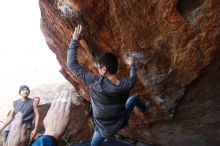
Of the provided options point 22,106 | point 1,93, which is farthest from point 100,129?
point 1,93

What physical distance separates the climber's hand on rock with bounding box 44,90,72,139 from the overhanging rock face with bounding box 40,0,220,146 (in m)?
2.54

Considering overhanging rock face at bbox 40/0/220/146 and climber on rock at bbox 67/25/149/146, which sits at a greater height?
overhanging rock face at bbox 40/0/220/146

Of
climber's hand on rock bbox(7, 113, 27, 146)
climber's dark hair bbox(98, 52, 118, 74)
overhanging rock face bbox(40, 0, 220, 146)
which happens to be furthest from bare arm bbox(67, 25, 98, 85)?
climber's hand on rock bbox(7, 113, 27, 146)

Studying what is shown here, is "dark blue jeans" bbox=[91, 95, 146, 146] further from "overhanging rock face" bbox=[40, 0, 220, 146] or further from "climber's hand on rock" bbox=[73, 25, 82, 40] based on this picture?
"climber's hand on rock" bbox=[73, 25, 82, 40]

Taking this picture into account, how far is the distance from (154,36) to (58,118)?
290 cm

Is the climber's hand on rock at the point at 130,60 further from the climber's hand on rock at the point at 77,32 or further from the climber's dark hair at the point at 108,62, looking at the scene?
the climber's hand on rock at the point at 77,32

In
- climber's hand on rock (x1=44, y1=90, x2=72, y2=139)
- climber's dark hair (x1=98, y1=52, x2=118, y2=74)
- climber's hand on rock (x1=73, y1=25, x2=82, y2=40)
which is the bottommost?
climber's hand on rock (x1=44, y1=90, x2=72, y2=139)

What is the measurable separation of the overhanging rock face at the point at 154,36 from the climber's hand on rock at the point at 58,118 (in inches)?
99.9

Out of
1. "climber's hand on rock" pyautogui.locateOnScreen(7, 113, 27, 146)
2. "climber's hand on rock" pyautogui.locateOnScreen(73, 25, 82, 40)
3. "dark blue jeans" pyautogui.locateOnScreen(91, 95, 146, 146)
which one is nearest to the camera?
"climber's hand on rock" pyautogui.locateOnScreen(7, 113, 27, 146)

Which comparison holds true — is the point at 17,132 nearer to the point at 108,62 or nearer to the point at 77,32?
the point at 108,62

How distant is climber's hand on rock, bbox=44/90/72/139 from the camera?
1774 mm

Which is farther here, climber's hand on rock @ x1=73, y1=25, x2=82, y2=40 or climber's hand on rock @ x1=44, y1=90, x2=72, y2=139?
climber's hand on rock @ x1=73, y1=25, x2=82, y2=40

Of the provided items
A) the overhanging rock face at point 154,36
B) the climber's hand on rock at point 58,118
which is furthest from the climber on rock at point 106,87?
the climber's hand on rock at point 58,118

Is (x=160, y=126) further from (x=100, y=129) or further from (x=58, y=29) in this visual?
(x=58, y=29)
